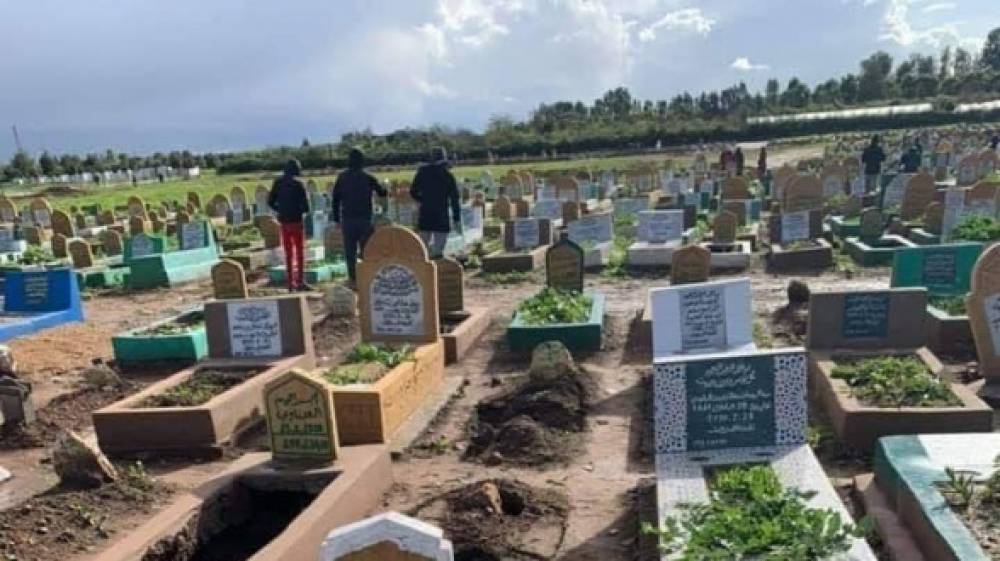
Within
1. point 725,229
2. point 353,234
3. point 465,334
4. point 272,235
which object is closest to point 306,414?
point 465,334

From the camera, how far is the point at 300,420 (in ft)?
17.9

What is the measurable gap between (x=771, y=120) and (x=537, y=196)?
150 feet

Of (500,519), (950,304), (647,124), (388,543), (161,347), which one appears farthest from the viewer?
(647,124)

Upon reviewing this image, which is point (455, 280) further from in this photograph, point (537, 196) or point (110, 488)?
point (537, 196)

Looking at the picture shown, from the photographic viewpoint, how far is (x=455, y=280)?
10391 mm

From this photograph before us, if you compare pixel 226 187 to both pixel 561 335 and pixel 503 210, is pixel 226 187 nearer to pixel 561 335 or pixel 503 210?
pixel 503 210

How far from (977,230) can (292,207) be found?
9.32 metres

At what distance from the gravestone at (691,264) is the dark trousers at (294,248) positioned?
5720mm

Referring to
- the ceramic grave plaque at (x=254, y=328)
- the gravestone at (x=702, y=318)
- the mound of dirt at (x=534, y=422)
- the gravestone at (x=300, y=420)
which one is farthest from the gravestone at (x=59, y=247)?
the gravestone at (x=702, y=318)

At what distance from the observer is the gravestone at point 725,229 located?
1483 centimetres

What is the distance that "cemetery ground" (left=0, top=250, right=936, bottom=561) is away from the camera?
497cm

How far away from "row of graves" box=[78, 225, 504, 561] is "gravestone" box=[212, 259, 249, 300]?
17 mm

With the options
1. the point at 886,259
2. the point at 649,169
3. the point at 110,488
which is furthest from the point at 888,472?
the point at 649,169

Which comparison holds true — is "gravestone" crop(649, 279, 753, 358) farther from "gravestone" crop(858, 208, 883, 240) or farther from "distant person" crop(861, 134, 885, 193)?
"distant person" crop(861, 134, 885, 193)
